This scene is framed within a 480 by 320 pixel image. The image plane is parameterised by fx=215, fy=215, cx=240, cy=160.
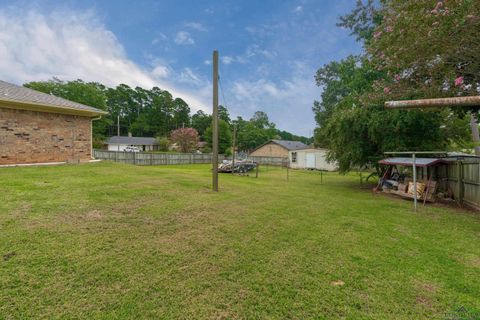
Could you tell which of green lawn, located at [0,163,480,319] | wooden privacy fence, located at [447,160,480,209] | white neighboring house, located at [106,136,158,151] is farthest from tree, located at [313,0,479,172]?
white neighboring house, located at [106,136,158,151]

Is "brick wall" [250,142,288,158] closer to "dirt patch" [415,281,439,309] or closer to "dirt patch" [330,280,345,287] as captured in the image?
"dirt patch" [415,281,439,309]

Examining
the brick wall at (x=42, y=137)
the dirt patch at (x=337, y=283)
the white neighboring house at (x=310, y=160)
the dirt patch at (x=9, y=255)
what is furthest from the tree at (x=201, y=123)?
the dirt patch at (x=337, y=283)

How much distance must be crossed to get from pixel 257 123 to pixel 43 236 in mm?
65300

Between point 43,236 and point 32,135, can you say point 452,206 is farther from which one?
point 32,135

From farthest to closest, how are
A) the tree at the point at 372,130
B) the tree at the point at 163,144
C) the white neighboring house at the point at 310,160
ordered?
the tree at the point at 163,144 → the white neighboring house at the point at 310,160 → the tree at the point at 372,130

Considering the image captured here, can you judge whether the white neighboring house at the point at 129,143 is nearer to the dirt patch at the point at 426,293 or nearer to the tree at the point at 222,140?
the tree at the point at 222,140

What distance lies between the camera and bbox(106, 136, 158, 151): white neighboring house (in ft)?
129

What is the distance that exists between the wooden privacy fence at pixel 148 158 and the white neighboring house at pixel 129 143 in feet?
58.3

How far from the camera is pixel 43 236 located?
296 centimetres

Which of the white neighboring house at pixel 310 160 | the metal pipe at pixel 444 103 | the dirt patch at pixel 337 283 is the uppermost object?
the metal pipe at pixel 444 103

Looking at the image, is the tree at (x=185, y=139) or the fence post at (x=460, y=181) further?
the tree at (x=185, y=139)

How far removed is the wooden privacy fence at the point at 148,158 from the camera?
20941mm

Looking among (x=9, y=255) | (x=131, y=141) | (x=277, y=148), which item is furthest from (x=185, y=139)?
(x=9, y=255)

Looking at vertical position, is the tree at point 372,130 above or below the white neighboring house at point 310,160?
above
